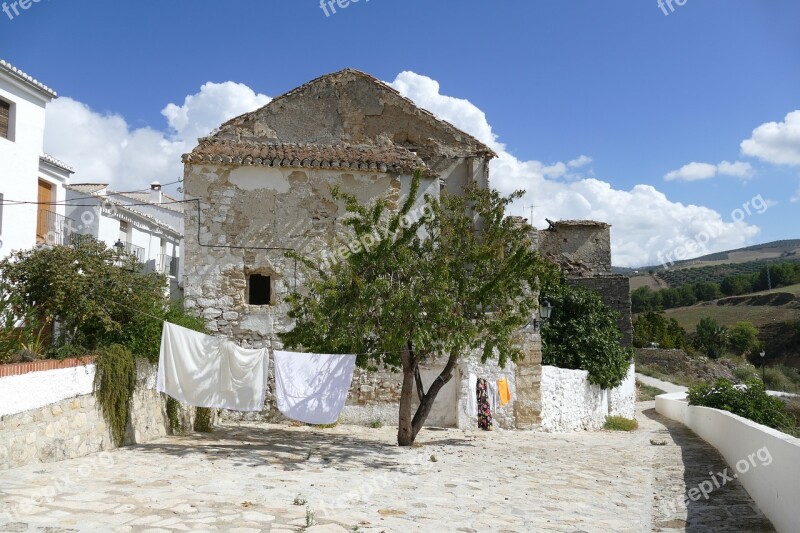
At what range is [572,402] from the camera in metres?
19.7

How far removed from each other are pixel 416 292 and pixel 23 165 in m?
15.5

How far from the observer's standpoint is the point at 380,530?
6965 millimetres

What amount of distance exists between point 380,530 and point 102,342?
6.73m

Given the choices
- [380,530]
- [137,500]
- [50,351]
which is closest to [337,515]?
[380,530]

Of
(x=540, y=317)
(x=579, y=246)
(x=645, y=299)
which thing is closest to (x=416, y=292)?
(x=540, y=317)

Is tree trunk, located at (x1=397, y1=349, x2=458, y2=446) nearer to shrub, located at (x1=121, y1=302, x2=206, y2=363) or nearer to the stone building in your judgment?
the stone building

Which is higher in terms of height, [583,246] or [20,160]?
[20,160]

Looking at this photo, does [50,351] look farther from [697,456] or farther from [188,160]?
[697,456]

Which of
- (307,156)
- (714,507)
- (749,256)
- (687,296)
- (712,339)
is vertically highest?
(749,256)

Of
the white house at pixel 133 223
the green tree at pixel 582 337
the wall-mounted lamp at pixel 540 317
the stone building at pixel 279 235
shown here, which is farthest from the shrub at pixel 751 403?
the white house at pixel 133 223

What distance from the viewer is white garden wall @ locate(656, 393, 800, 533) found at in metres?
6.80

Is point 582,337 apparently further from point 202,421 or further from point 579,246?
point 202,421

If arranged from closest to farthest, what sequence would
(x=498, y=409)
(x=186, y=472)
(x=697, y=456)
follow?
(x=186, y=472) → (x=697, y=456) → (x=498, y=409)

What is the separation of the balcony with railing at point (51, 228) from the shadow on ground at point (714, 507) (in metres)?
19.4
